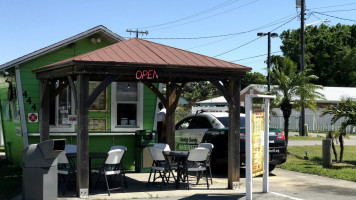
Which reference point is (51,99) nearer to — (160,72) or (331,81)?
(160,72)

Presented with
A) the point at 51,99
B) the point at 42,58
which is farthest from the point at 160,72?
the point at 42,58

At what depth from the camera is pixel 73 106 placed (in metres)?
12.9

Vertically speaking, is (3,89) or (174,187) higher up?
(3,89)

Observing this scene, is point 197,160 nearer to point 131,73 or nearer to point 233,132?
point 233,132

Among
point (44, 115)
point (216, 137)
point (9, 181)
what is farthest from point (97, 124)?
point (216, 137)

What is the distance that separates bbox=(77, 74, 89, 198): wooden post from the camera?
29.8 ft

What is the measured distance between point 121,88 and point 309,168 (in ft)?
18.7

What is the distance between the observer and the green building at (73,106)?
1243cm

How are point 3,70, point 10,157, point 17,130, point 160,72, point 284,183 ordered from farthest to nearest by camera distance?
point 10,157 → point 17,130 → point 3,70 → point 284,183 → point 160,72

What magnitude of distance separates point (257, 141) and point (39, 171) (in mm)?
4076

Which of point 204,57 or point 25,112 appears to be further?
point 25,112

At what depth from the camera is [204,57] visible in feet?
35.4

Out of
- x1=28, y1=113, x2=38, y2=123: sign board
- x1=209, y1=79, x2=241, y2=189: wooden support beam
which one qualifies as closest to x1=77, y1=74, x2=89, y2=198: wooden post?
x1=209, y1=79, x2=241, y2=189: wooden support beam

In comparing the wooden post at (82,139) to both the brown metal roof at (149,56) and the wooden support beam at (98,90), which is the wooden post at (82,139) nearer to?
the wooden support beam at (98,90)
